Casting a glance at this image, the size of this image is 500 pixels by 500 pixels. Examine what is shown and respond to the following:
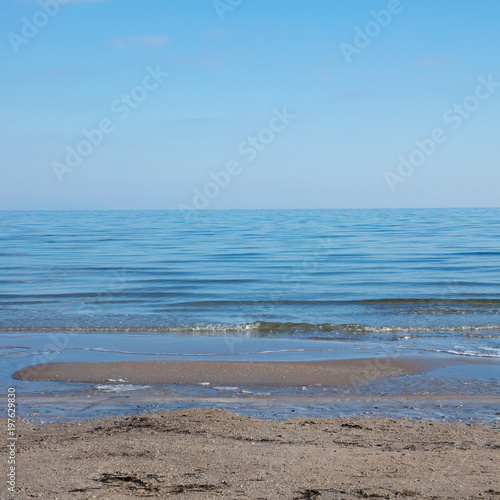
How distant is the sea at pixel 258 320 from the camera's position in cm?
773

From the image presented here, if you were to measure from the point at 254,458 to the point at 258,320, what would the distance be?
979 cm

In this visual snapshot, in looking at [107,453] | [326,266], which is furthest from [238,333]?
[326,266]

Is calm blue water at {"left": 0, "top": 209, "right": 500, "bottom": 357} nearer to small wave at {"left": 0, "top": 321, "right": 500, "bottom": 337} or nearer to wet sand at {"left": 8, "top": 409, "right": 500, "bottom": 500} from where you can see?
small wave at {"left": 0, "top": 321, "right": 500, "bottom": 337}

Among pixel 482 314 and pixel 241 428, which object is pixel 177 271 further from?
pixel 241 428

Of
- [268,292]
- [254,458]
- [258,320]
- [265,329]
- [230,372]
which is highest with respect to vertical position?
[268,292]

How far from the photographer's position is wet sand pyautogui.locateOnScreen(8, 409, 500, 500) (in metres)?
4.35

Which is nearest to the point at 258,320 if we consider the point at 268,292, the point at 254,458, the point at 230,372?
the point at 268,292

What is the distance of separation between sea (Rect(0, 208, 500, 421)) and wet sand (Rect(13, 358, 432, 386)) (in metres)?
0.37

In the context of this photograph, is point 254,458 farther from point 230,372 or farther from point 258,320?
point 258,320

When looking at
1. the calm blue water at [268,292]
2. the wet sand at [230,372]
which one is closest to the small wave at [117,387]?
the wet sand at [230,372]

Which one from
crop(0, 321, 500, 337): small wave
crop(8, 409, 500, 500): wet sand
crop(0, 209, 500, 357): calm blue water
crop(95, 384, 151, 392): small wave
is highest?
crop(0, 209, 500, 357): calm blue water

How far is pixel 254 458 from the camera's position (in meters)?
5.02

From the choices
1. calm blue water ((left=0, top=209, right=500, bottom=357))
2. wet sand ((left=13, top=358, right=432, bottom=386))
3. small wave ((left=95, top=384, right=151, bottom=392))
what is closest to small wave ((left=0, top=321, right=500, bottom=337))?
calm blue water ((left=0, top=209, right=500, bottom=357))

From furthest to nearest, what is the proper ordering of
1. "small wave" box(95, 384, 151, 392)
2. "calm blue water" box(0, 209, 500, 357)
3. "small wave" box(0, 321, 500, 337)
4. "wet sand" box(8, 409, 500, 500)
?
"calm blue water" box(0, 209, 500, 357)
"small wave" box(0, 321, 500, 337)
"small wave" box(95, 384, 151, 392)
"wet sand" box(8, 409, 500, 500)
